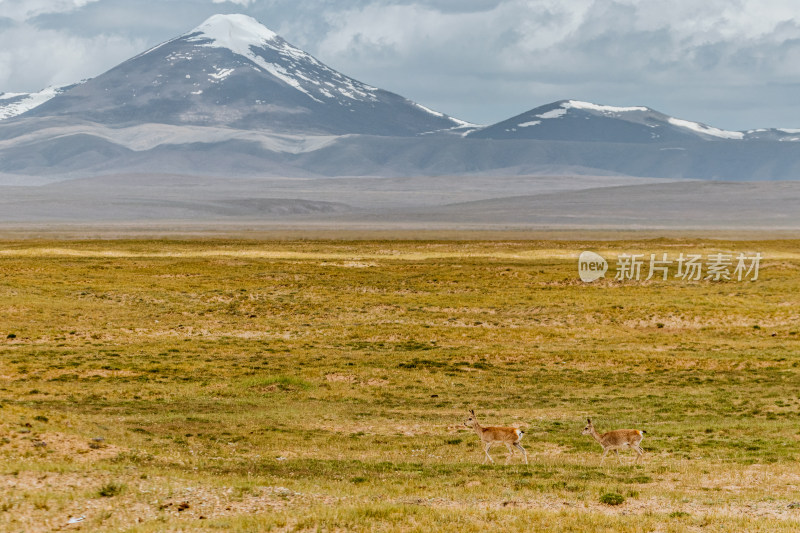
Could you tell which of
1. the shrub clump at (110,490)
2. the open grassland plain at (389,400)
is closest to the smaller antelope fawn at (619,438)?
the open grassland plain at (389,400)

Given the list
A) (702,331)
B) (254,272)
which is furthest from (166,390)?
(254,272)

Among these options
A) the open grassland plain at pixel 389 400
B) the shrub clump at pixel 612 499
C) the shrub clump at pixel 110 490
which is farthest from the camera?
the shrub clump at pixel 110 490

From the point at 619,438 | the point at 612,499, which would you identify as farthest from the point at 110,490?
the point at 619,438

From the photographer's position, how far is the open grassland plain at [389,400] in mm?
17578

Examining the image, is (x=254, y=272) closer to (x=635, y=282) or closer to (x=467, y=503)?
(x=635, y=282)

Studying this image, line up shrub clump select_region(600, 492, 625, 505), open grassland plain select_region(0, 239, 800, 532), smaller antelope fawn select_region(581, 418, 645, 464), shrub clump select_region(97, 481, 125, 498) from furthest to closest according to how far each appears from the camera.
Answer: smaller antelope fawn select_region(581, 418, 645, 464) → shrub clump select_region(97, 481, 125, 498) → shrub clump select_region(600, 492, 625, 505) → open grassland plain select_region(0, 239, 800, 532)

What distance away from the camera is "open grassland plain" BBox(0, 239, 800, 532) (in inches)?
692

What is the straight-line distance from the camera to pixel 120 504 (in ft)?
57.5

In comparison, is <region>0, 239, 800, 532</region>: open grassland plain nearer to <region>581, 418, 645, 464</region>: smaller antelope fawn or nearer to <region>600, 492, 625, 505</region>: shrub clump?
<region>600, 492, 625, 505</region>: shrub clump

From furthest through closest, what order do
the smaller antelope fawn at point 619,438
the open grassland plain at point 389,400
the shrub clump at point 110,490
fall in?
1. the smaller antelope fawn at point 619,438
2. the shrub clump at point 110,490
3. the open grassland plain at point 389,400

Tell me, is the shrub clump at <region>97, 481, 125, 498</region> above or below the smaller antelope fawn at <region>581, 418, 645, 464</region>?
below

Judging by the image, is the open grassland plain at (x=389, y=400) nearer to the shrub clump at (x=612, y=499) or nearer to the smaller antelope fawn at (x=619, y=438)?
the shrub clump at (x=612, y=499)

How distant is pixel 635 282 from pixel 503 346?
29.4 meters

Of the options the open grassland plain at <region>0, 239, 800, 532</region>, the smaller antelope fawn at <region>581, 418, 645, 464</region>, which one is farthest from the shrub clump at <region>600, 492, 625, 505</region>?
the smaller antelope fawn at <region>581, 418, 645, 464</region>
